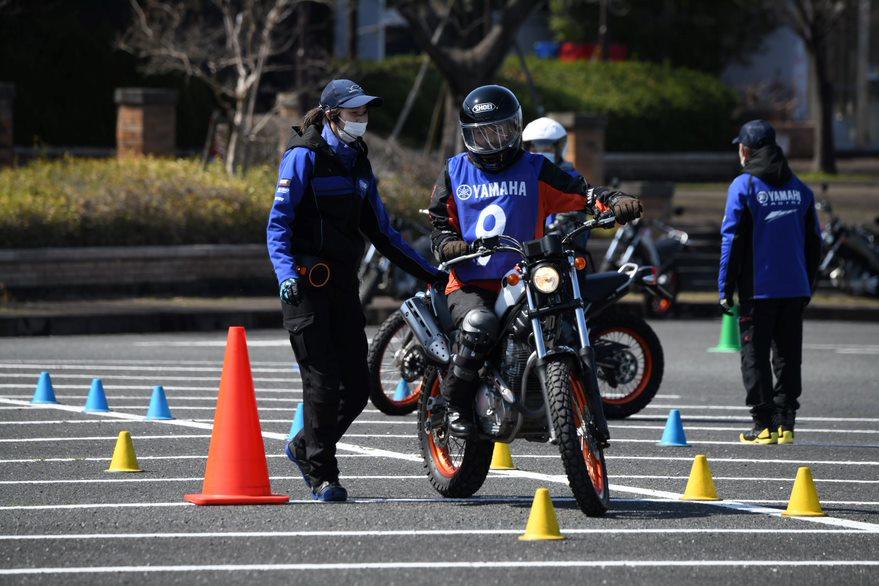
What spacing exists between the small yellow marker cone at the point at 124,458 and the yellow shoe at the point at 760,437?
374 centimetres

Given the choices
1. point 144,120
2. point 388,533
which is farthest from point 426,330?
point 144,120

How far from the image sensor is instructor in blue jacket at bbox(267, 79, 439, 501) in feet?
25.7

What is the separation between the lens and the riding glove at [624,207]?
308 inches

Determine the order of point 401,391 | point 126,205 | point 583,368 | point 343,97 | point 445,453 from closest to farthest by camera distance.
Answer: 1. point 583,368
2. point 343,97
3. point 445,453
4. point 401,391
5. point 126,205

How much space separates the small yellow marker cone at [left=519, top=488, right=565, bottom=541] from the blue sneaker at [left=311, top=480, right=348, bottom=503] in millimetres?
1220

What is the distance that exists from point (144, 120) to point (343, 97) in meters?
16.3

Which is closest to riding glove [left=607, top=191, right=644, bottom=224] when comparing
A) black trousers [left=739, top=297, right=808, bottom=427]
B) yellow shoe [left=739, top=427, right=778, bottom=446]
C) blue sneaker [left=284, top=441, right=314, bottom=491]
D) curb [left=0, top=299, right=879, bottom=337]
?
blue sneaker [left=284, top=441, right=314, bottom=491]

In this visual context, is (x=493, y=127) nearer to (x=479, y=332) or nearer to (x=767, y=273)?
(x=479, y=332)

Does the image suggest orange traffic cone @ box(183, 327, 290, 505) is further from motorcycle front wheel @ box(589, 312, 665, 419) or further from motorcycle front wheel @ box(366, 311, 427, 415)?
motorcycle front wheel @ box(589, 312, 665, 419)

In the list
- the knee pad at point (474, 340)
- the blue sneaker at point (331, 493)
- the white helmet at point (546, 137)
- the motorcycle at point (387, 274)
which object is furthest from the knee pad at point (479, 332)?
the motorcycle at point (387, 274)

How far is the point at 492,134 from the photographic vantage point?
8078mm

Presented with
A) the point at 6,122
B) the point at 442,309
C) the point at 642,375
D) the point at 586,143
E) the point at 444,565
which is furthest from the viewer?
the point at 586,143

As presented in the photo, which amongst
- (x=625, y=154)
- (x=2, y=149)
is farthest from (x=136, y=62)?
(x=625, y=154)

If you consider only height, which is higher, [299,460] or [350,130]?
[350,130]
